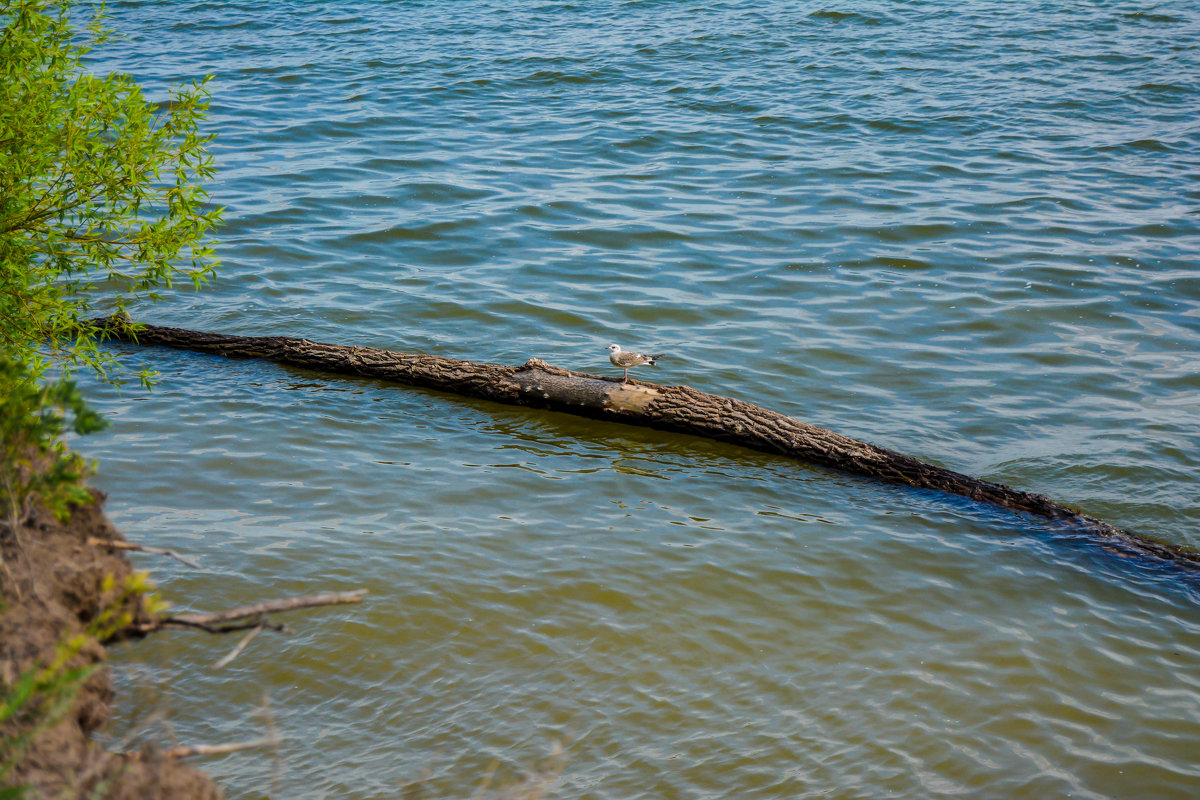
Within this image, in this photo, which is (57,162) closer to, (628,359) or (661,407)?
(628,359)

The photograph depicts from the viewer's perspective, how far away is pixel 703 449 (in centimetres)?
865

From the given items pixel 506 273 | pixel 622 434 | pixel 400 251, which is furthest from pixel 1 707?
pixel 400 251

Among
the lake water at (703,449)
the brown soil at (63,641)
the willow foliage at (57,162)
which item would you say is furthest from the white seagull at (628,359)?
the brown soil at (63,641)

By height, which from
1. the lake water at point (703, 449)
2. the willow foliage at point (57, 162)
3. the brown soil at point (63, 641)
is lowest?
the lake water at point (703, 449)

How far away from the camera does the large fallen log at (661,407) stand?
7523 mm

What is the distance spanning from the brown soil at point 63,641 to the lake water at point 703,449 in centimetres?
166

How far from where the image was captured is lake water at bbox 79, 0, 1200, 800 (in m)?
5.31

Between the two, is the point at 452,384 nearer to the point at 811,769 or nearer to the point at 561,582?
the point at 561,582

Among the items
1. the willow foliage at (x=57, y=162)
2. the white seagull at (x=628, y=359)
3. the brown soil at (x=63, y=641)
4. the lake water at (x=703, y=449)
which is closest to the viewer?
the brown soil at (x=63, y=641)

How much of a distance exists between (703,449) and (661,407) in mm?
566

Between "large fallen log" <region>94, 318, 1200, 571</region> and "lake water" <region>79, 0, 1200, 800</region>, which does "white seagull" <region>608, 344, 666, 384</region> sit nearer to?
"large fallen log" <region>94, 318, 1200, 571</region>

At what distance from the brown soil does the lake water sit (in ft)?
5.43

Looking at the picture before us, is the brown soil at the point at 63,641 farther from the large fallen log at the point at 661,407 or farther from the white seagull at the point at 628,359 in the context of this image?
the white seagull at the point at 628,359

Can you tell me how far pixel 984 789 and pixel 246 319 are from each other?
9436 mm
